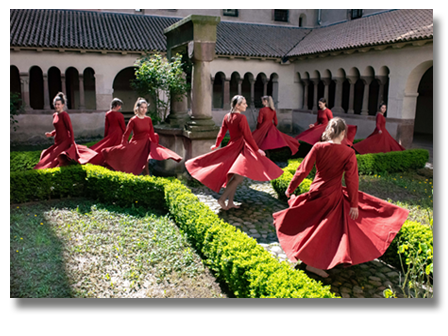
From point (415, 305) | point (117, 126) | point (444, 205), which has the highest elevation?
point (117, 126)

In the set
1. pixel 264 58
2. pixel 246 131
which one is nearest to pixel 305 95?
pixel 264 58

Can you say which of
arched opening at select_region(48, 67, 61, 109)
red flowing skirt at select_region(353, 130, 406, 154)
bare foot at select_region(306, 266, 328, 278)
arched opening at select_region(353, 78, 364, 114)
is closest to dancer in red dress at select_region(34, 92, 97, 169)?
bare foot at select_region(306, 266, 328, 278)

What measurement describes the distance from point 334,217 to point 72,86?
68.3ft

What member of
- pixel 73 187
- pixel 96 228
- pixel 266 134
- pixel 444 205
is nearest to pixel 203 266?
pixel 96 228

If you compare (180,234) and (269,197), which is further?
(269,197)

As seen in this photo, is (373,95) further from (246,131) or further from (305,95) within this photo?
(246,131)

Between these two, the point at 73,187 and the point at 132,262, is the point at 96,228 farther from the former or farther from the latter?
the point at 73,187

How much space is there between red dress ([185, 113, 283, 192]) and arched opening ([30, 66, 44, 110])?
18018 millimetres

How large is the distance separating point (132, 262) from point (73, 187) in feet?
11.4

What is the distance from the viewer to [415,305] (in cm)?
325

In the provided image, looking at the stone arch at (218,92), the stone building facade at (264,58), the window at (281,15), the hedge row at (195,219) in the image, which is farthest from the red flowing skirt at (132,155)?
the window at (281,15)

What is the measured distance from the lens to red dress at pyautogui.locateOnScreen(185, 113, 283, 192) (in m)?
6.63

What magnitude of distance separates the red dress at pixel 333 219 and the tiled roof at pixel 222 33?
10.3 metres

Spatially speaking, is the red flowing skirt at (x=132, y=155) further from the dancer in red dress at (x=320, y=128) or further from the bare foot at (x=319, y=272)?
the dancer in red dress at (x=320, y=128)
